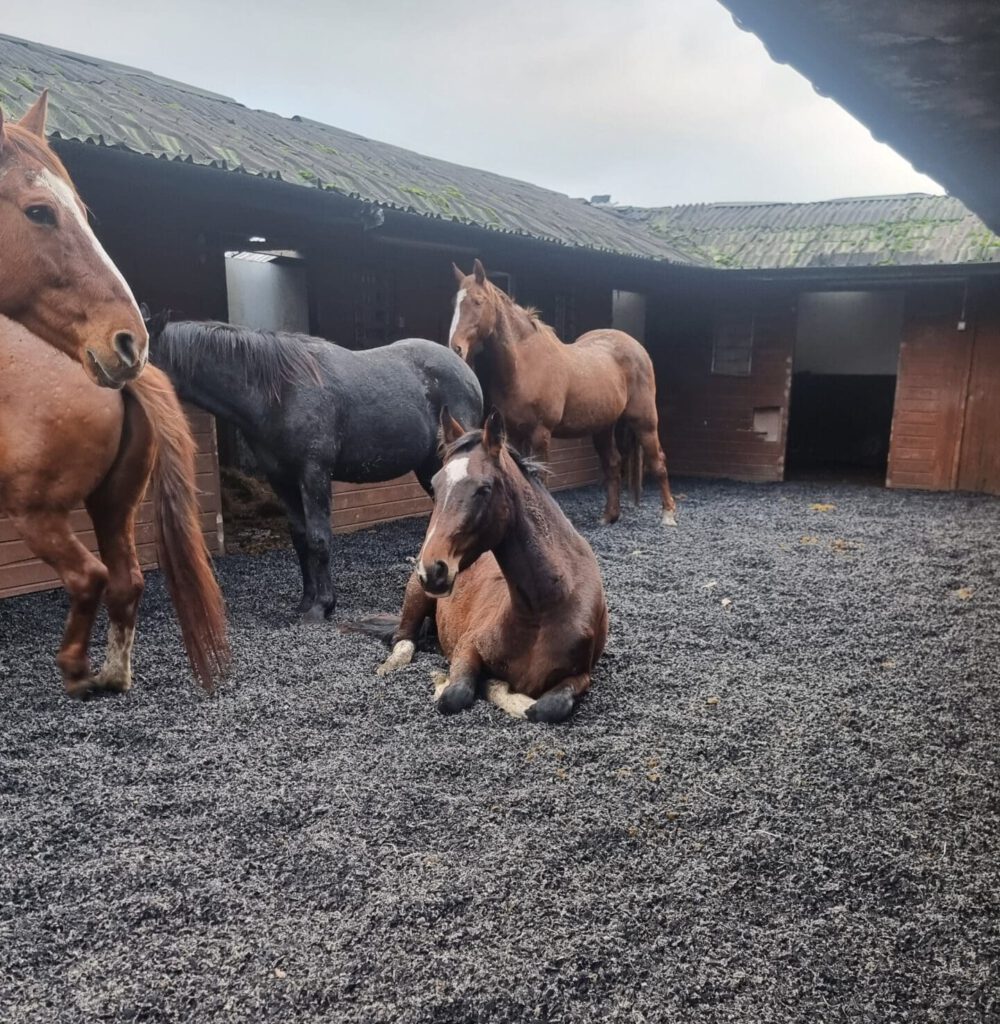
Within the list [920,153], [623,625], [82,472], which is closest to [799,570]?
[623,625]

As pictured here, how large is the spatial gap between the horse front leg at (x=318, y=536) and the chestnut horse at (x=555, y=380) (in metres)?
1.80

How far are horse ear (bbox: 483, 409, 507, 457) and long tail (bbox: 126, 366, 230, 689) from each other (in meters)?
1.12

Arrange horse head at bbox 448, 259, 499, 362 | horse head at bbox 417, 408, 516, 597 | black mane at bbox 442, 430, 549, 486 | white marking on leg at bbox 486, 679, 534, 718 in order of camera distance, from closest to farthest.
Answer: horse head at bbox 417, 408, 516, 597
black mane at bbox 442, 430, 549, 486
white marking on leg at bbox 486, 679, 534, 718
horse head at bbox 448, 259, 499, 362

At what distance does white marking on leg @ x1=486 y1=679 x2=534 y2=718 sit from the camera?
2.84 metres

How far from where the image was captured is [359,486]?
6691mm

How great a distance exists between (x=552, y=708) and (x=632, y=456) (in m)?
5.51

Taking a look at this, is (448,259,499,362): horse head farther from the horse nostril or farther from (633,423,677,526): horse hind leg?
the horse nostril

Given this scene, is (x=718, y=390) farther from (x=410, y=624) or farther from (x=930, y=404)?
(x=410, y=624)

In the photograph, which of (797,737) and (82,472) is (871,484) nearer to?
(797,737)

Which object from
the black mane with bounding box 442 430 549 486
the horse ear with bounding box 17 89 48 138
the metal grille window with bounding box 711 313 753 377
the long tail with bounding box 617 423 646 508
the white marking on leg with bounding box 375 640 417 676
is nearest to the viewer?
the horse ear with bounding box 17 89 48 138

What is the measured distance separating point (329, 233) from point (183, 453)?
4.22m

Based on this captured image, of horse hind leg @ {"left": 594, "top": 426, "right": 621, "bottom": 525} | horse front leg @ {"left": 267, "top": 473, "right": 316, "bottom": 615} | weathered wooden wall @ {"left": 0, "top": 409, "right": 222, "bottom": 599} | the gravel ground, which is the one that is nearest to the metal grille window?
horse hind leg @ {"left": 594, "top": 426, "right": 621, "bottom": 525}

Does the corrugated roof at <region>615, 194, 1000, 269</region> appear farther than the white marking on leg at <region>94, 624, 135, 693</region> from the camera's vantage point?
Yes

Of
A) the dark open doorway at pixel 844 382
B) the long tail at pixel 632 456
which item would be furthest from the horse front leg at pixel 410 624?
the dark open doorway at pixel 844 382
